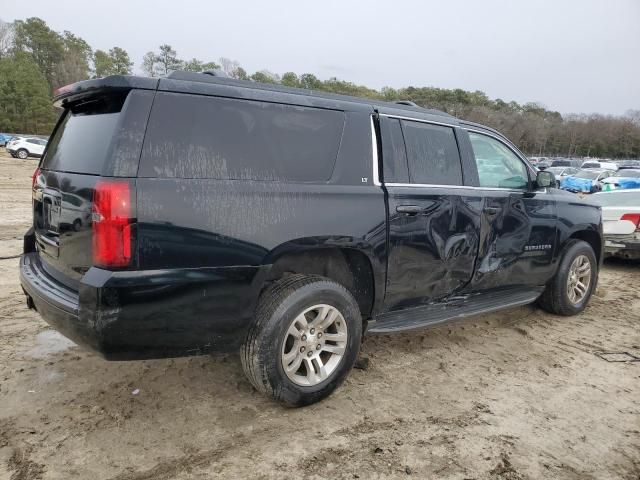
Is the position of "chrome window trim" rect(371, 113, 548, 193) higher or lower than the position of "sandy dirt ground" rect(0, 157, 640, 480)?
higher

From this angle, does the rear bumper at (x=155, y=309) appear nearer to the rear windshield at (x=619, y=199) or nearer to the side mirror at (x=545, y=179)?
the side mirror at (x=545, y=179)

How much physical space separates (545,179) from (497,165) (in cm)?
55

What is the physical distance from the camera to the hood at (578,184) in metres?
23.0

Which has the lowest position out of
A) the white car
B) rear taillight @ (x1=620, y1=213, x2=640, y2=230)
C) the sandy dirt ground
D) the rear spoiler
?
the sandy dirt ground

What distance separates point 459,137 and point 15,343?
4.02m

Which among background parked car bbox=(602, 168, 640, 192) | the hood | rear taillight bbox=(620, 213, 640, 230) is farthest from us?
the hood

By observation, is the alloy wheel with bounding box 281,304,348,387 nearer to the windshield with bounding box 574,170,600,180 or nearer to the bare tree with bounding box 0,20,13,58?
the windshield with bounding box 574,170,600,180

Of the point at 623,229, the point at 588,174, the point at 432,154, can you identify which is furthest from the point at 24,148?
the point at 432,154

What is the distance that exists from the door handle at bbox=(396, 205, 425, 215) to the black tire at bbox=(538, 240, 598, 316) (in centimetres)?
228

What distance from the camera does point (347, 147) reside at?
10.9 feet

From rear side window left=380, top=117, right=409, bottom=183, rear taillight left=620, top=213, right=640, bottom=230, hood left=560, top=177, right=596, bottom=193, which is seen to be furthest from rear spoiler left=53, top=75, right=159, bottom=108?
hood left=560, top=177, right=596, bottom=193

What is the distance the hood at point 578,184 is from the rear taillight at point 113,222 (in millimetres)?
24511

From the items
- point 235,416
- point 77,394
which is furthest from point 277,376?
point 77,394

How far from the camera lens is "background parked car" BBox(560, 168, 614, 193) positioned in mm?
22789
